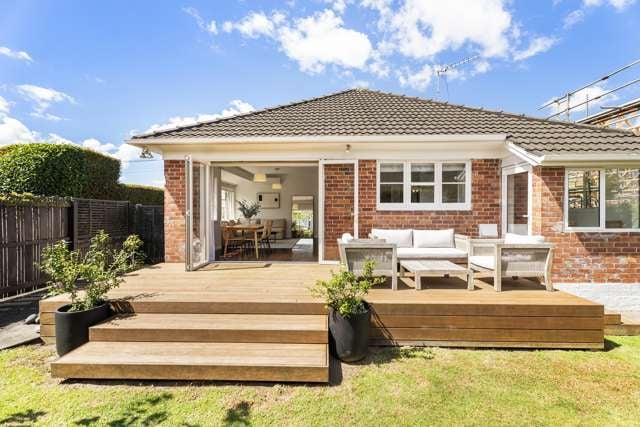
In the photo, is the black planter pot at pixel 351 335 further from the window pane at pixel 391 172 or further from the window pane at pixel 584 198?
the window pane at pixel 584 198

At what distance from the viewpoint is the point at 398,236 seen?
6.30m

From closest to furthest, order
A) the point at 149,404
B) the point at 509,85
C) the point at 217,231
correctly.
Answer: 1. the point at 149,404
2. the point at 217,231
3. the point at 509,85

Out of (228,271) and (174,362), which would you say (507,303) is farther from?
(228,271)

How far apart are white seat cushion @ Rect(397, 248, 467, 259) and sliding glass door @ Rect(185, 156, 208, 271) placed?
4051mm

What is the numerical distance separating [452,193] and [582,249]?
98.7 inches

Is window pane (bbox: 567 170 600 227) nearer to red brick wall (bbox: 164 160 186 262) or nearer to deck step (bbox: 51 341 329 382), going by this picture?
deck step (bbox: 51 341 329 382)

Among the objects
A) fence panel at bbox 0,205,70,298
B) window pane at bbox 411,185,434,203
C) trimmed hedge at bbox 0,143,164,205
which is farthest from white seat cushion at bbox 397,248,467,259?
trimmed hedge at bbox 0,143,164,205

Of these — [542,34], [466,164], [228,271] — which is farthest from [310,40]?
[542,34]

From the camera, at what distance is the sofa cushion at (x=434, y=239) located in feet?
20.3

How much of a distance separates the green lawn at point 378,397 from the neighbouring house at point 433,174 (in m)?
2.88

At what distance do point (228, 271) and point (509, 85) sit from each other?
597 inches

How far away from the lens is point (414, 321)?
3775 millimetres

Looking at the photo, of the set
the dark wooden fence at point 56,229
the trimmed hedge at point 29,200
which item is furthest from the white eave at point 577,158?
the trimmed hedge at point 29,200

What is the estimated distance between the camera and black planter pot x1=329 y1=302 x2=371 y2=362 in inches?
130
